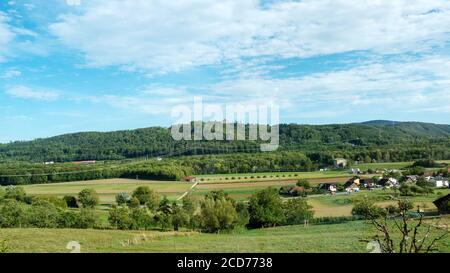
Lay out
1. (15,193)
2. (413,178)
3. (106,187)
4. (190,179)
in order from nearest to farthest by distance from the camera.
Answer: (413,178)
(190,179)
(15,193)
(106,187)

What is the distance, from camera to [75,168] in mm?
25141

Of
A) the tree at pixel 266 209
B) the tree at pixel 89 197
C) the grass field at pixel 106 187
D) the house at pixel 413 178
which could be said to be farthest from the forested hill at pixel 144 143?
the house at pixel 413 178

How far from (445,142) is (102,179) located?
786 inches

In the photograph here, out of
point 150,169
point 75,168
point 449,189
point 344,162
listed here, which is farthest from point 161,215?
point 449,189

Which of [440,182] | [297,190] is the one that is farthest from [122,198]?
→ [440,182]

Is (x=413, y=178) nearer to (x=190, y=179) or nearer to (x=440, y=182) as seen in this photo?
(x=440, y=182)

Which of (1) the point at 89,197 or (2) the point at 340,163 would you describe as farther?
(2) the point at 340,163

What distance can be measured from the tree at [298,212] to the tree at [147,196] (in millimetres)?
7349

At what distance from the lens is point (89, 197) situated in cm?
2262

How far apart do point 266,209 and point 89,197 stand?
10563 millimetres

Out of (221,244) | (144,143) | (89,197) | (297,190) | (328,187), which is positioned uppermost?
(144,143)

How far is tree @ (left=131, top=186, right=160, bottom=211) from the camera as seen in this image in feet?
70.9
